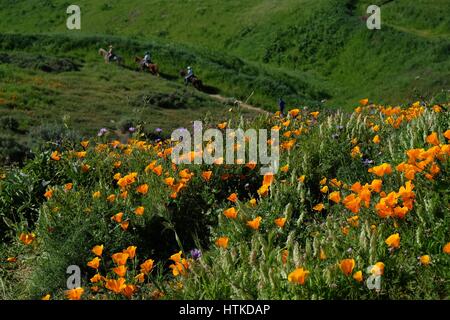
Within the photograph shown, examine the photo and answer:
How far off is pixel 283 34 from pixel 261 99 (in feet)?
33.9

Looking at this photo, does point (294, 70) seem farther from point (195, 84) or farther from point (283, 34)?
point (195, 84)

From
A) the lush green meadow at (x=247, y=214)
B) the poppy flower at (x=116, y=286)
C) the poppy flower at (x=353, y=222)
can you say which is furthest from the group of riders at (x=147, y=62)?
the poppy flower at (x=116, y=286)

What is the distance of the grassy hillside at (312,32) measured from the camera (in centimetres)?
3135

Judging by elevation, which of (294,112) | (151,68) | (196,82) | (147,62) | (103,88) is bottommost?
(294,112)

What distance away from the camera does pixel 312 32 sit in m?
37.9

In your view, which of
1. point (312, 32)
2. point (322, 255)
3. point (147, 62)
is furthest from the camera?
point (312, 32)

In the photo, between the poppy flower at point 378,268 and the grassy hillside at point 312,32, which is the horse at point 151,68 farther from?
the poppy flower at point 378,268

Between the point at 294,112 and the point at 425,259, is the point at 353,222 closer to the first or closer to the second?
the point at 425,259

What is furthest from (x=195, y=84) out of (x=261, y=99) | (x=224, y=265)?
(x=224, y=265)

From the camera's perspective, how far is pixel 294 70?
37125 millimetres

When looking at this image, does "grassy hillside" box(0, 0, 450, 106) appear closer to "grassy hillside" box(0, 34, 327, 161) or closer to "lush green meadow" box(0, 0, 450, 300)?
"grassy hillside" box(0, 34, 327, 161)

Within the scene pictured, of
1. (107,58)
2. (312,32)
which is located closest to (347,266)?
(107,58)

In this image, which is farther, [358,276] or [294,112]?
[294,112]

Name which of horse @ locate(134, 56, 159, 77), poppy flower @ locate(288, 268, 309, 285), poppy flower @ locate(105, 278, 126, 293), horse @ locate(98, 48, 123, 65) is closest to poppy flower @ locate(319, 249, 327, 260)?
poppy flower @ locate(288, 268, 309, 285)
